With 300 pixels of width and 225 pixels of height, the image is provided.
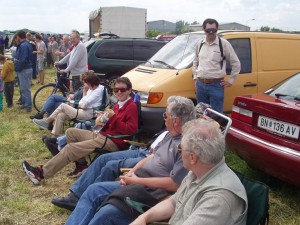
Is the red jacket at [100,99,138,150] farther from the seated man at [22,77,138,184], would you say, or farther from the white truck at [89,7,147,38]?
the white truck at [89,7,147,38]

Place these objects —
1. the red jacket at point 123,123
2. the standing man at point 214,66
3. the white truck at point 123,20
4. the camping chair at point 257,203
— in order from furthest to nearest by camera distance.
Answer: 1. the white truck at point 123,20
2. the standing man at point 214,66
3. the red jacket at point 123,123
4. the camping chair at point 257,203

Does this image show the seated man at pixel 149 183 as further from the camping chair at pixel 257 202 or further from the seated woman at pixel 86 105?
the seated woman at pixel 86 105

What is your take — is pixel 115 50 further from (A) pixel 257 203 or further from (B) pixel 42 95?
(A) pixel 257 203

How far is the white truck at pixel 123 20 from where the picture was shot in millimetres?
21781

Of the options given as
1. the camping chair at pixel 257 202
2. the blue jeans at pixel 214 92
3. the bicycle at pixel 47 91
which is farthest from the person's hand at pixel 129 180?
the bicycle at pixel 47 91

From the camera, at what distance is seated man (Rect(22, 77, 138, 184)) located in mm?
4484

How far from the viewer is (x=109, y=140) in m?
4.54

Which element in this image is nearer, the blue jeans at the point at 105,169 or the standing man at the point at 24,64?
the blue jeans at the point at 105,169

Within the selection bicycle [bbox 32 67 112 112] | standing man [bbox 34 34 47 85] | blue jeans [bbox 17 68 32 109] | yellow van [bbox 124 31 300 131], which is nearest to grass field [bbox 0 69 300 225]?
yellow van [bbox 124 31 300 131]

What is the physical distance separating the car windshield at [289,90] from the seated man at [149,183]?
4.62 ft

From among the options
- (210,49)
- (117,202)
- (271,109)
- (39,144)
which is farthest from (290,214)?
(39,144)

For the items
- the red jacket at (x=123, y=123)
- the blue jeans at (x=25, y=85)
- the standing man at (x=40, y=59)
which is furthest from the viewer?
the standing man at (x=40, y=59)

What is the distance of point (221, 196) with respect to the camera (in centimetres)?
204

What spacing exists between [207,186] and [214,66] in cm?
349
